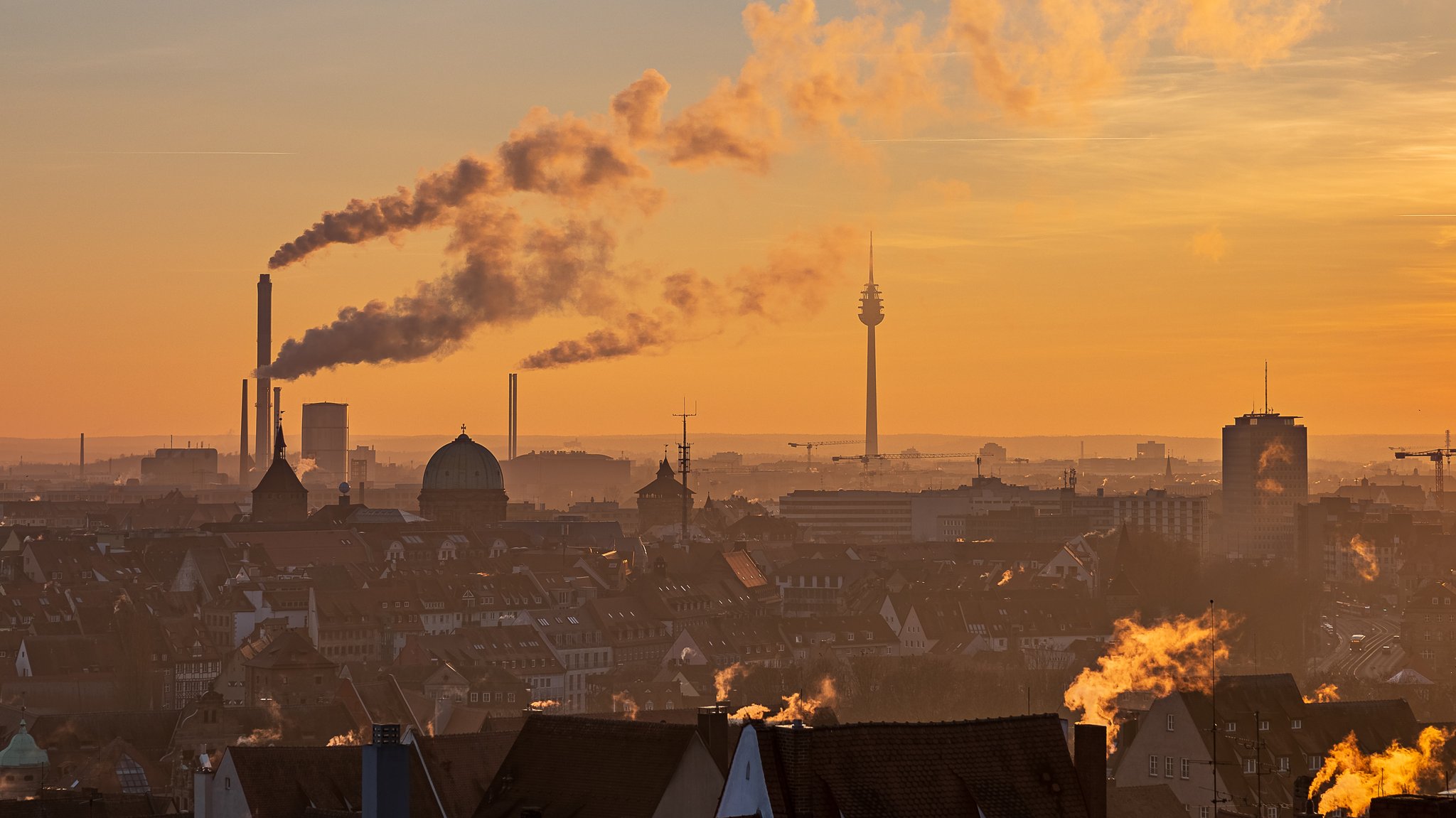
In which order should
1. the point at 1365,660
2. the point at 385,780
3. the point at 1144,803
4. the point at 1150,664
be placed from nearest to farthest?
1. the point at 385,780
2. the point at 1144,803
3. the point at 1150,664
4. the point at 1365,660

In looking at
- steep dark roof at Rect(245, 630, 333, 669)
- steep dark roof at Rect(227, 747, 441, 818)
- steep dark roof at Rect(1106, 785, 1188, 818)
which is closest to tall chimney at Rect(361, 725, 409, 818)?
steep dark roof at Rect(227, 747, 441, 818)

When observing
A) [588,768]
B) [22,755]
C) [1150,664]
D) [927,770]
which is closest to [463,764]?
[588,768]

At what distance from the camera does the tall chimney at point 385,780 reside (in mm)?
49031

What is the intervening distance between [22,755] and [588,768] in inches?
2608

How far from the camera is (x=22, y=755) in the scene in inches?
4370

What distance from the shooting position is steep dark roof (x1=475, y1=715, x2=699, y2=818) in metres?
48.8

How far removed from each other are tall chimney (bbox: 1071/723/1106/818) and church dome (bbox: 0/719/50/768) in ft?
231

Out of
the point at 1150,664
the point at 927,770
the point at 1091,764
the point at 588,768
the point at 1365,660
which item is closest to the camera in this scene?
the point at 927,770

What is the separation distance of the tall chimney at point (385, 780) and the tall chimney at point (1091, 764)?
1167cm

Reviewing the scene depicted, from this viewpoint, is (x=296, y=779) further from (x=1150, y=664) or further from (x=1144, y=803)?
(x=1150, y=664)

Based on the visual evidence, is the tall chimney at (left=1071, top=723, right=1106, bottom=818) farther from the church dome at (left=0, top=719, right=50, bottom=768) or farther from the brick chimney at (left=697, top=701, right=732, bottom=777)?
the church dome at (left=0, top=719, right=50, bottom=768)

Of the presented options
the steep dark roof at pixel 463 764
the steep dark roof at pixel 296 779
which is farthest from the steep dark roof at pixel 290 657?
the steep dark roof at pixel 463 764

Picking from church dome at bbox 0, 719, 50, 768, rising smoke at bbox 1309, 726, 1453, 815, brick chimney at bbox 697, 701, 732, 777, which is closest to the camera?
brick chimney at bbox 697, 701, 732, 777

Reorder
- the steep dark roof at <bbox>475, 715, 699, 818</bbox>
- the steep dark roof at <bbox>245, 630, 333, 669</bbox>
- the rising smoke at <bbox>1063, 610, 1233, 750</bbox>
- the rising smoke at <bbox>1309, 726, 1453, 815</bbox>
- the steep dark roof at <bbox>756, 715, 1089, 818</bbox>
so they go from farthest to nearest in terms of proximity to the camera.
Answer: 1. the steep dark roof at <bbox>245, 630, 333, 669</bbox>
2. the rising smoke at <bbox>1063, 610, 1233, 750</bbox>
3. the rising smoke at <bbox>1309, 726, 1453, 815</bbox>
4. the steep dark roof at <bbox>475, 715, 699, 818</bbox>
5. the steep dark roof at <bbox>756, 715, 1089, 818</bbox>
